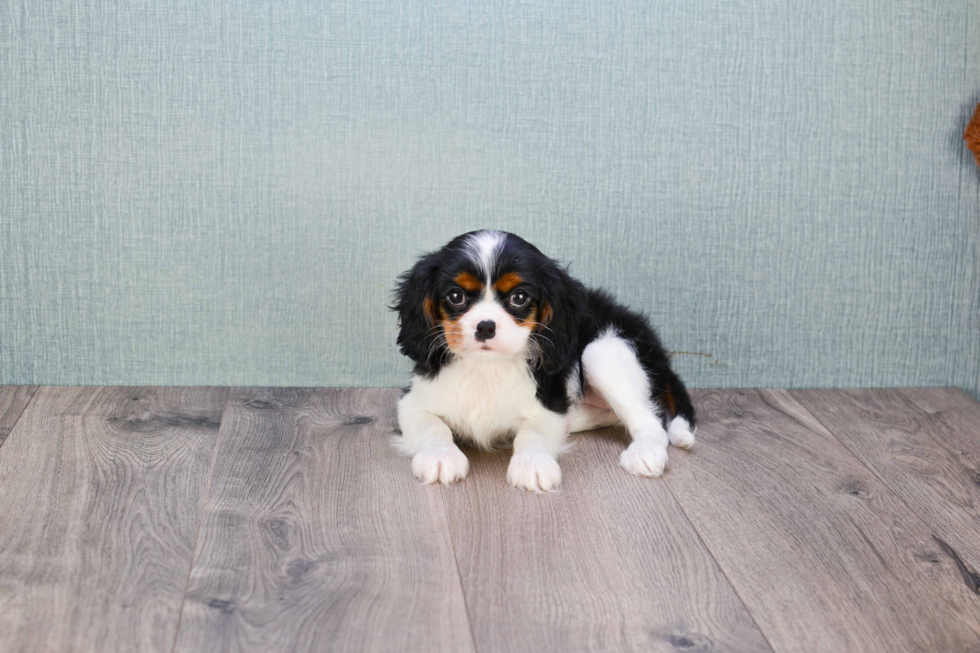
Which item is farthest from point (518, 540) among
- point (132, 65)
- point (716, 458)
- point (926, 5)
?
point (926, 5)

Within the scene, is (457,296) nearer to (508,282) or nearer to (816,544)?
(508,282)

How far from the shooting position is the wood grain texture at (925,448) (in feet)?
6.22

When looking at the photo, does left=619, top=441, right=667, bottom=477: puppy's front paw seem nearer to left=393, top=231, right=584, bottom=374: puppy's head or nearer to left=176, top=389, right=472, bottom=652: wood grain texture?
left=393, top=231, right=584, bottom=374: puppy's head

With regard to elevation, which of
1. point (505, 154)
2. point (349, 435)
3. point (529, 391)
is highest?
point (505, 154)

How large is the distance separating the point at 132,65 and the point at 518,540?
1627 mm

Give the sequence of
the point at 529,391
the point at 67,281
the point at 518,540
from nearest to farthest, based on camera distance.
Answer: the point at 518,540, the point at 529,391, the point at 67,281

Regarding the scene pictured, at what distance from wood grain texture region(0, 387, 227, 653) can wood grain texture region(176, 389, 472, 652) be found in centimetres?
5

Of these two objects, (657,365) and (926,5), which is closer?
(657,365)

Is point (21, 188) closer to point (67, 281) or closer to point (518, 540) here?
point (67, 281)

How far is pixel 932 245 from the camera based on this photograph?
275 cm

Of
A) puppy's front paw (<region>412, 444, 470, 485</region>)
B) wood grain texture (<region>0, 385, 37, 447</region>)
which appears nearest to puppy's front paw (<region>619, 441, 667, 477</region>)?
puppy's front paw (<region>412, 444, 470, 485</region>)

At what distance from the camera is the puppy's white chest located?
219 cm

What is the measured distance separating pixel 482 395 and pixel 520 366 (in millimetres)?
115

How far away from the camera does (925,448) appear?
2.36 m
